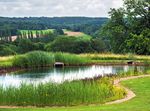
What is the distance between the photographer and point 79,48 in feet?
267

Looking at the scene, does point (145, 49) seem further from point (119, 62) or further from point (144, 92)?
point (144, 92)

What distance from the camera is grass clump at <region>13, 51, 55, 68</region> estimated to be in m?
39.0

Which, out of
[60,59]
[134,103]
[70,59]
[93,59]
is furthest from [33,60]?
[134,103]

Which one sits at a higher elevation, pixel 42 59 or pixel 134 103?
pixel 134 103

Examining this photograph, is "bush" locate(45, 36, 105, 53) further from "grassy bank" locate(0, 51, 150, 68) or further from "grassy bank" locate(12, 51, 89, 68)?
"grassy bank" locate(12, 51, 89, 68)

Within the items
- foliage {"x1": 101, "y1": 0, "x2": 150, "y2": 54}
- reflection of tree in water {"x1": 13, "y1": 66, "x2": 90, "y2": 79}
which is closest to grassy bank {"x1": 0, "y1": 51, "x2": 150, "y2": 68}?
reflection of tree in water {"x1": 13, "y1": 66, "x2": 90, "y2": 79}

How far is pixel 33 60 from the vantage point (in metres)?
40.0

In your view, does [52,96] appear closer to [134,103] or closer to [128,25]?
[134,103]

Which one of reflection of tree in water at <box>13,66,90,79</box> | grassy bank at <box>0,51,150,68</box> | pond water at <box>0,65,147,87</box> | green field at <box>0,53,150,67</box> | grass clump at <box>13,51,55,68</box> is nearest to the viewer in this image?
pond water at <box>0,65,147,87</box>

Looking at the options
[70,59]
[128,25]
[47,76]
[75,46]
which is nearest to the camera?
[47,76]

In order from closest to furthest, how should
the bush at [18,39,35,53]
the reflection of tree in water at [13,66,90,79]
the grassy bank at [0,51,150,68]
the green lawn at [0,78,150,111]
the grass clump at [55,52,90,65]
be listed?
1. the green lawn at [0,78,150,111]
2. the reflection of tree in water at [13,66,90,79]
3. the grassy bank at [0,51,150,68]
4. the grass clump at [55,52,90,65]
5. the bush at [18,39,35,53]

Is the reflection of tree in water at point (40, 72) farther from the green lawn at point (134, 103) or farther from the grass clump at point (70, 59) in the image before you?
the green lawn at point (134, 103)

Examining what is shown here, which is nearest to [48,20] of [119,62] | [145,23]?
[145,23]

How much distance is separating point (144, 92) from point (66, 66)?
21.3m
